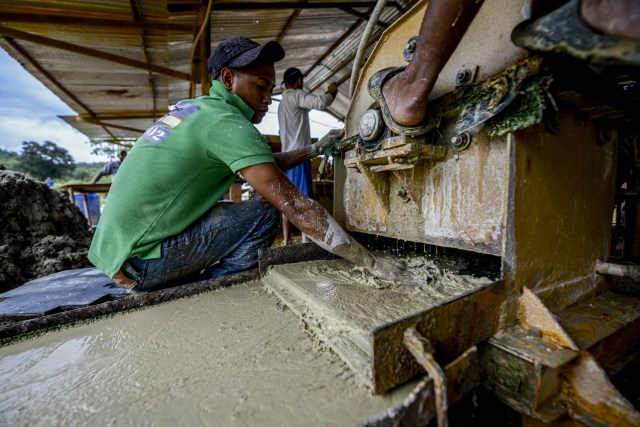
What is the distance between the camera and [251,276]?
189 cm

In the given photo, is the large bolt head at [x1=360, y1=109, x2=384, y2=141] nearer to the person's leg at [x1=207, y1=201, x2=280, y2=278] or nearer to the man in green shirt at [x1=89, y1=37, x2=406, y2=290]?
the man in green shirt at [x1=89, y1=37, x2=406, y2=290]

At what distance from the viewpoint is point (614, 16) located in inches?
29.5

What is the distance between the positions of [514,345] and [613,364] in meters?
0.61

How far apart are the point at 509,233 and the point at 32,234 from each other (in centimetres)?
393

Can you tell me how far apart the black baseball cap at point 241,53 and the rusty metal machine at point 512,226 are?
748mm

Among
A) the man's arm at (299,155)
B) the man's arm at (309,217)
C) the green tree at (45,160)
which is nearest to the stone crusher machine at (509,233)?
the man's arm at (309,217)

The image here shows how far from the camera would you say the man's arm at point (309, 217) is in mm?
1519

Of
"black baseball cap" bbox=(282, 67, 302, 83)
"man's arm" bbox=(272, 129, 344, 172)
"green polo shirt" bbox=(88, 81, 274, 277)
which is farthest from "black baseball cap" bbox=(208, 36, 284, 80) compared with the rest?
"black baseball cap" bbox=(282, 67, 302, 83)

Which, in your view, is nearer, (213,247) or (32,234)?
(213,247)

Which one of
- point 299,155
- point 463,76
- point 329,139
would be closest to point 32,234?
point 299,155

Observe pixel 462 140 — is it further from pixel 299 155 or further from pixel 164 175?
pixel 164 175

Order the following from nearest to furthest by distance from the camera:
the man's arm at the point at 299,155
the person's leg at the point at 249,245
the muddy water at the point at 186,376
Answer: the muddy water at the point at 186,376 < the person's leg at the point at 249,245 < the man's arm at the point at 299,155

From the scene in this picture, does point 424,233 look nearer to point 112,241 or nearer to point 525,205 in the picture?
point 525,205

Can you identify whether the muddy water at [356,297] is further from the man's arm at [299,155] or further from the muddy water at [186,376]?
the man's arm at [299,155]
